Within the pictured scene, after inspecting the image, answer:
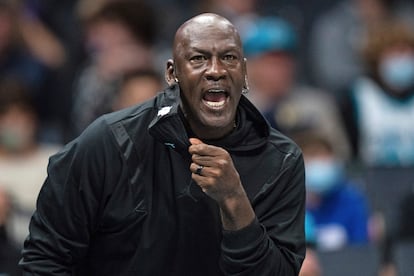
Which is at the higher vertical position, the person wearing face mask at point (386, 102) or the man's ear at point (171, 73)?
the man's ear at point (171, 73)

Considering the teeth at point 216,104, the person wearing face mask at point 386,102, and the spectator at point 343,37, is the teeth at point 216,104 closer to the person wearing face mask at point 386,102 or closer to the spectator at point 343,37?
the person wearing face mask at point 386,102

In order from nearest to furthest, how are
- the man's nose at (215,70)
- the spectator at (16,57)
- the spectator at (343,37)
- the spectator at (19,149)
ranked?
the man's nose at (215,70) → the spectator at (19,149) → the spectator at (16,57) → the spectator at (343,37)

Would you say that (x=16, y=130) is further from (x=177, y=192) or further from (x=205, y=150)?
(x=205, y=150)

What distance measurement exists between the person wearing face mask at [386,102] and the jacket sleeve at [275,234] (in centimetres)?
352

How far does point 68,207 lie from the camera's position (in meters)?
3.99

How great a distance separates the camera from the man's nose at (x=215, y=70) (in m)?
3.88

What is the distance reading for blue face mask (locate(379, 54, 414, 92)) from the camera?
7.79 meters

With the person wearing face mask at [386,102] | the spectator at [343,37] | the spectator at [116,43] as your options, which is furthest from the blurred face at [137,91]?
the spectator at [343,37]

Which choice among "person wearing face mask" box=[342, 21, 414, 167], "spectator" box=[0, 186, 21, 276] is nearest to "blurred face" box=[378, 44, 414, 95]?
"person wearing face mask" box=[342, 21, 414, 167]

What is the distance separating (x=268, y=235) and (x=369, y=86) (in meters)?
3.94

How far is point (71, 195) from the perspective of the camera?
400cm

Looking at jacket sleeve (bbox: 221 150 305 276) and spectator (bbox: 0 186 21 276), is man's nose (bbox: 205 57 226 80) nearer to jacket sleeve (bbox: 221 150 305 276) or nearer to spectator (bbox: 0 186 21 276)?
jacket sleeve (bbox: 221 150 305 276)

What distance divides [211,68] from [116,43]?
3890 millimetres

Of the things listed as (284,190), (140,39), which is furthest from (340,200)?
(284,190)
